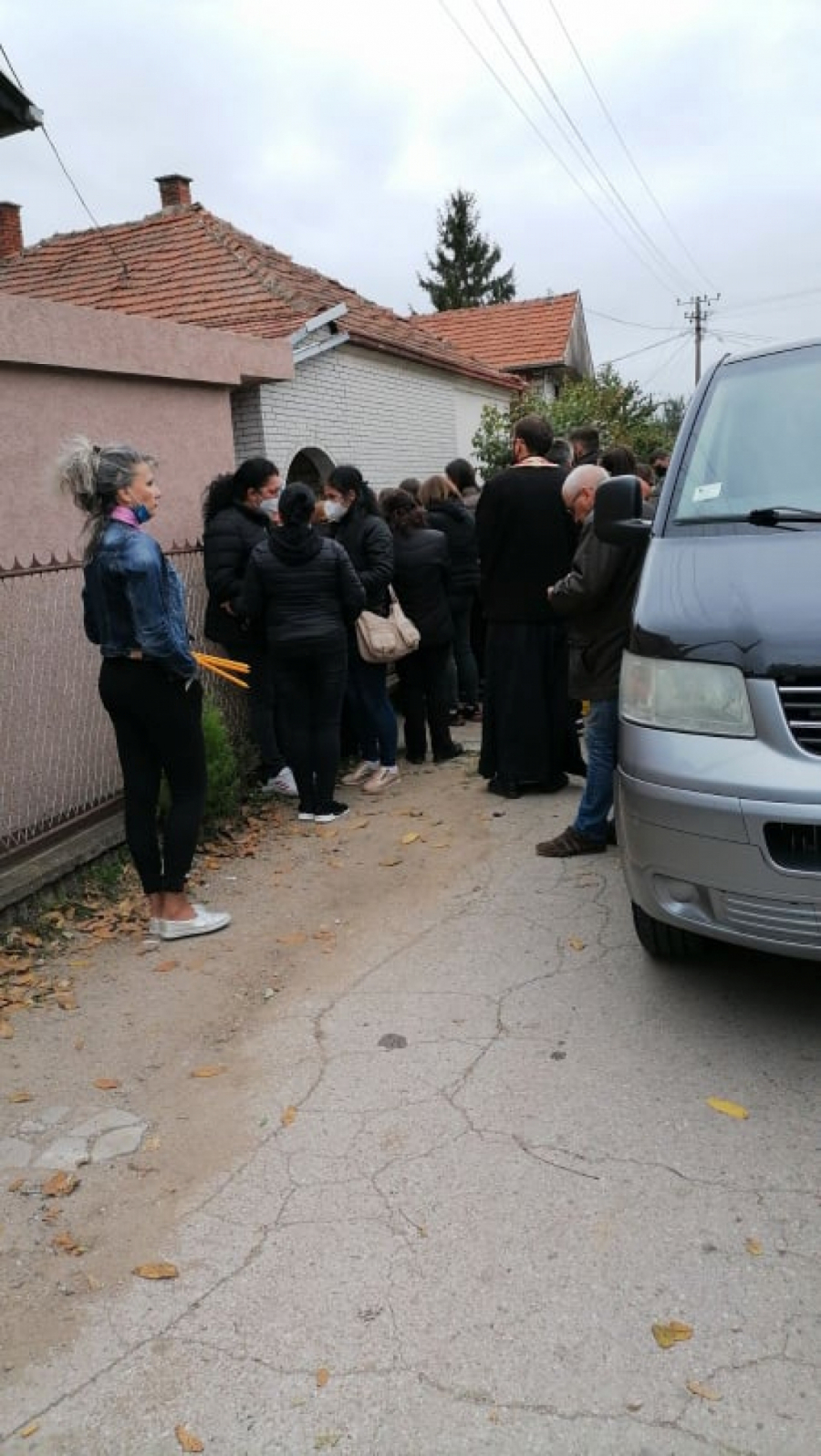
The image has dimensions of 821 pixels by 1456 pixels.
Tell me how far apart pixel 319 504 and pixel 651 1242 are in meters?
5.26

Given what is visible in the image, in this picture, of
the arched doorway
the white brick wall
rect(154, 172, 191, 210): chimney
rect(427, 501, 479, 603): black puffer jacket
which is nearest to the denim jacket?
rect(427, 501, 479, 603): black puffer jacket

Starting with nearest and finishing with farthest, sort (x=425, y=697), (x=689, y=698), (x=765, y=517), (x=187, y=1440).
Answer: (x=187, y=1440) → (x=689, y=698) → (x=765, y=517) → (x=425, y=697)

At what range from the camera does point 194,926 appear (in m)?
4.62

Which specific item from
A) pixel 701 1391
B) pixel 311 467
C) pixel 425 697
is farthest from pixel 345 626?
pixel 311 467

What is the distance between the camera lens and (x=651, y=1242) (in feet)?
8.20

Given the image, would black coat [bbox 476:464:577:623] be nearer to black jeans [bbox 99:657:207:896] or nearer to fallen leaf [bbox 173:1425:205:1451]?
black jeans [bbox 99:657:207:896]

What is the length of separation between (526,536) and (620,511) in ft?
7.15

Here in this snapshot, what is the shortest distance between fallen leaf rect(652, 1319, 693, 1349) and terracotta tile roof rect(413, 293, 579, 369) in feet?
67.9

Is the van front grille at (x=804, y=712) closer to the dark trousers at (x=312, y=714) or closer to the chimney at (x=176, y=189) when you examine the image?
the dark trousers at (x=312, y=714)

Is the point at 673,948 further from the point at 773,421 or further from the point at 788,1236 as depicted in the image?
the point at 773,421

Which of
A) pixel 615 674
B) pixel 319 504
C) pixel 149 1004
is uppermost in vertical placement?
pixel 319 504

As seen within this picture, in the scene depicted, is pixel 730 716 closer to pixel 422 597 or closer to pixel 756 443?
pixel 756 443

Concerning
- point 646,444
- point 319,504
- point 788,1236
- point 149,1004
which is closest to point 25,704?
point 149,1004

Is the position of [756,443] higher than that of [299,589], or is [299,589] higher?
[756,443]
